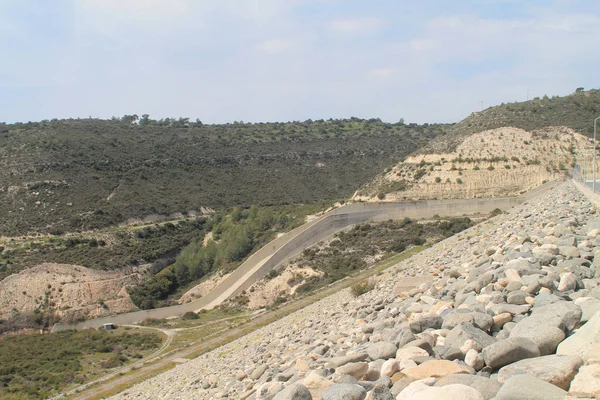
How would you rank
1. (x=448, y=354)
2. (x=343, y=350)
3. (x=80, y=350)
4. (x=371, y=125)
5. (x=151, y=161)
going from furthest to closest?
(x=371, y=125), (x=151, y=161), (x=80, y=350), (x=343, y=350), (x=448, y=354)

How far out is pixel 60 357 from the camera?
112 feet

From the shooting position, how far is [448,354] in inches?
251

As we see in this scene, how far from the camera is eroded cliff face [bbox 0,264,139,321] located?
163 ft

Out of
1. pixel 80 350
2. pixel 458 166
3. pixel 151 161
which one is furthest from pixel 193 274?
pixel 151 161

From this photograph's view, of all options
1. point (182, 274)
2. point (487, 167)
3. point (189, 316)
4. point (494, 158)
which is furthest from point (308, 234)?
point (494, 158)

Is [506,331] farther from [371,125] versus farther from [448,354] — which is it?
[371,125]

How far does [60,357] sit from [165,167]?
61589 mm

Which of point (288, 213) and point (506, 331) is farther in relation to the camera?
point (288, 213)

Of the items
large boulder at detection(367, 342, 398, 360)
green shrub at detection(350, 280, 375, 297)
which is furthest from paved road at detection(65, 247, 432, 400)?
large boulder at detection(367, 342, 398, 360)

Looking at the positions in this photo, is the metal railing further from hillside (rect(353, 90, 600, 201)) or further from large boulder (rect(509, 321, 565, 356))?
large boulder (rect(509, 321, 565, 356))

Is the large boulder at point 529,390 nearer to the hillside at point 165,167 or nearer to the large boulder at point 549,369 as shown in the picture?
the large boulder at point 549,369

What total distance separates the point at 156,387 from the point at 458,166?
41495 mm

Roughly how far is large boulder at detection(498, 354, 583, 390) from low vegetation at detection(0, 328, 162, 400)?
26.7m

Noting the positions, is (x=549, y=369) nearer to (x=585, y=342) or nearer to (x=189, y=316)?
(x=585, y=342)
